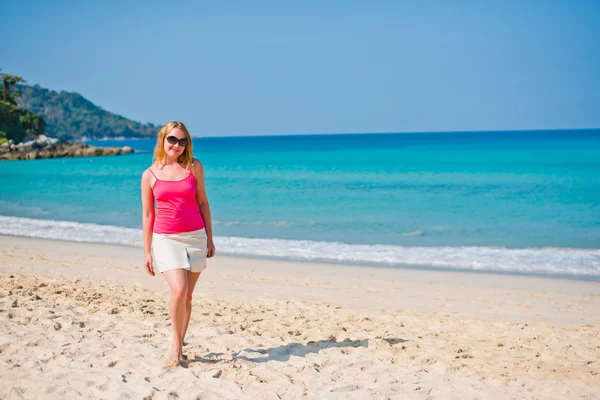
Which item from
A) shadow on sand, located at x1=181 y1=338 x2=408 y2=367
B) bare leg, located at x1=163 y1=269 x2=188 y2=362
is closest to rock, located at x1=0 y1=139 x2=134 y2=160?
shadow on sand, located at x1=181 y1=338 x2=408 y2=367

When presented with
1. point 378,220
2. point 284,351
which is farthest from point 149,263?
point 378,220

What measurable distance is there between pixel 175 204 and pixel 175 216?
10cm

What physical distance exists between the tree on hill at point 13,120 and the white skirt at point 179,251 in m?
74.7

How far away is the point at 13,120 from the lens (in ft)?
244

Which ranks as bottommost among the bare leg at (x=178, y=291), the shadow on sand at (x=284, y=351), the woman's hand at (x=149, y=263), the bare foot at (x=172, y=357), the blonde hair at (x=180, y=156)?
the shadow on sand at (x=284, y=351)

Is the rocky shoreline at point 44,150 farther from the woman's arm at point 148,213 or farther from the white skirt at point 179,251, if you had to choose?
the white skirt at point 179,251

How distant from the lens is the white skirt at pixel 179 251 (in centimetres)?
436

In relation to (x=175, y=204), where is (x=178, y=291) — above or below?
below

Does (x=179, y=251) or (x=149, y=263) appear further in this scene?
(x=149, y=263)

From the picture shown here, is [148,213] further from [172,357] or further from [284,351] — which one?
[284,351]

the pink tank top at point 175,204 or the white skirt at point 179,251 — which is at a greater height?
the pink tank top at point 175,204

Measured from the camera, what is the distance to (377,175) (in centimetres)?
4016

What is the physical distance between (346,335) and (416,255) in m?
6.51

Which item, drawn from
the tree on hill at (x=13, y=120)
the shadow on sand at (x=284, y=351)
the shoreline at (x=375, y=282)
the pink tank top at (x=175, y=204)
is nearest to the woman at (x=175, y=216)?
the pink tank top at (x=175, y=204)
